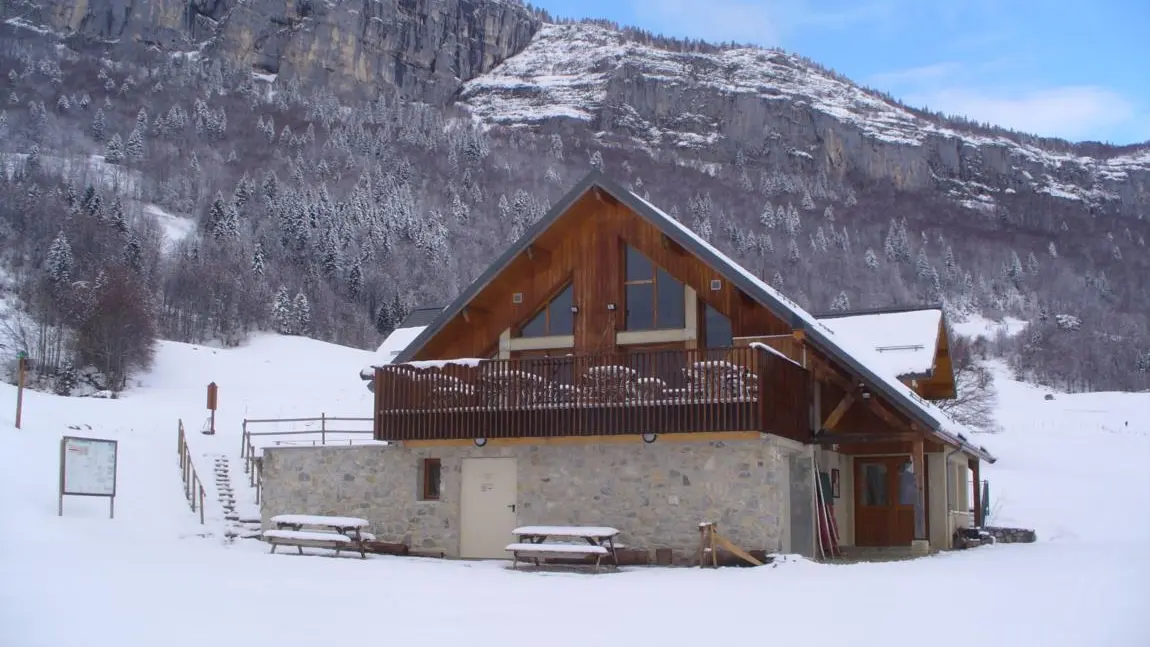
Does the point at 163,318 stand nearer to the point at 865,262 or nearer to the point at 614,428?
the point at 614,428

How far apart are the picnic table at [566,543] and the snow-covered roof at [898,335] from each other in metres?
7.81

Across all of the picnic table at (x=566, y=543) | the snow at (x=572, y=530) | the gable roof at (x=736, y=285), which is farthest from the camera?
the gable roof at (x=736, y=285)

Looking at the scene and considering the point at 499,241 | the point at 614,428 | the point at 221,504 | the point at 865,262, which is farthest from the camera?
the point at 865,262

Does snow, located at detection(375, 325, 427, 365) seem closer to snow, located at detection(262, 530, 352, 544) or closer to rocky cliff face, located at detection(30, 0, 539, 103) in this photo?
snow, located at detection(262, 530, 352, 544)

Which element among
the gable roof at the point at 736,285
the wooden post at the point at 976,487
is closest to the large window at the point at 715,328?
the gable roof at the point at 736,285

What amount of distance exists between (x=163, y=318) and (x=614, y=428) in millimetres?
49837

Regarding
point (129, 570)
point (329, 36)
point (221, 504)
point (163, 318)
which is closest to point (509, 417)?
point (129, 570)

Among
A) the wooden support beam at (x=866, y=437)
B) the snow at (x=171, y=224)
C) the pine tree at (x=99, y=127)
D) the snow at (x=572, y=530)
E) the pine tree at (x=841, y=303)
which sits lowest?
the snow at (x=572, y=530)

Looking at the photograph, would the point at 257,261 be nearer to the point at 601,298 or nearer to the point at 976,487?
the point at 976,487

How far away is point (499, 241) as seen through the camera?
10588 centimetres

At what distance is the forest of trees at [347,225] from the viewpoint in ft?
205

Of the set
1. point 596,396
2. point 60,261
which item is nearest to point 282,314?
point 60,261

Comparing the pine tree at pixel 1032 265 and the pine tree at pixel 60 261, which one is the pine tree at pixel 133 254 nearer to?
the pine tree at pixel 60 261

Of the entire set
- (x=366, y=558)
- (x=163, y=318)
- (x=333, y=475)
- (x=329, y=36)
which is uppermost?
(x=329, y=36)
